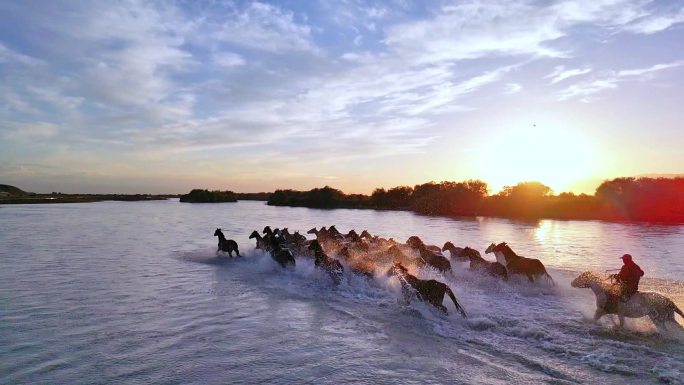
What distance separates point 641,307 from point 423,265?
27.2 feet

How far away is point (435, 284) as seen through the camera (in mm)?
12156

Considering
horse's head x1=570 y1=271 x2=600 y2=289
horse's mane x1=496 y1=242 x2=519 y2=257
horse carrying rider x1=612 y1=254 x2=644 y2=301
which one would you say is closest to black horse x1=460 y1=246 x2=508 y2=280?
horse's mane x1=496 y1=242 x2=519 y2=257

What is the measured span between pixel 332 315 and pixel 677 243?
30002 millimetres

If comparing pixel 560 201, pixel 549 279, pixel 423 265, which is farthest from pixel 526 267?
pixel 560 201

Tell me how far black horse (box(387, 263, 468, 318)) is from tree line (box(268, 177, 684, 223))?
193 feet

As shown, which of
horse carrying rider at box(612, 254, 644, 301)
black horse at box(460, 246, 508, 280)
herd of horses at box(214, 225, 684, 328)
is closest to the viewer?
herd of horses at box(214, 225, 684, 328)

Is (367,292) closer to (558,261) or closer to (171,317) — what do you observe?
(171,317)

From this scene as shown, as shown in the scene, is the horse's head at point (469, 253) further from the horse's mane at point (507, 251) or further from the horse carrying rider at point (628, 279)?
the horse carrying rider at point (628, 279)

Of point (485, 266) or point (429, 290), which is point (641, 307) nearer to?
point (429, 290)

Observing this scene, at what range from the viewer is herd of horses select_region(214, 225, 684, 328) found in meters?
10.4

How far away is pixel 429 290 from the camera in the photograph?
12.2m

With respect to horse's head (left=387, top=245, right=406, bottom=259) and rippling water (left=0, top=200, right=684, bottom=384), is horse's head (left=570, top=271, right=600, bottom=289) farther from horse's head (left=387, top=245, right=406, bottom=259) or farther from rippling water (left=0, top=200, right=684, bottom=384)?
horse's head (left=387, top=245, right=406, bottom=259)

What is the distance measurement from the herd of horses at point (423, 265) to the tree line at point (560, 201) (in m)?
52.0

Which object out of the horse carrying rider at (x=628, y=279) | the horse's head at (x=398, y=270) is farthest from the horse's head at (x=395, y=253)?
the horse carrying rider at (x=628, y=279)
